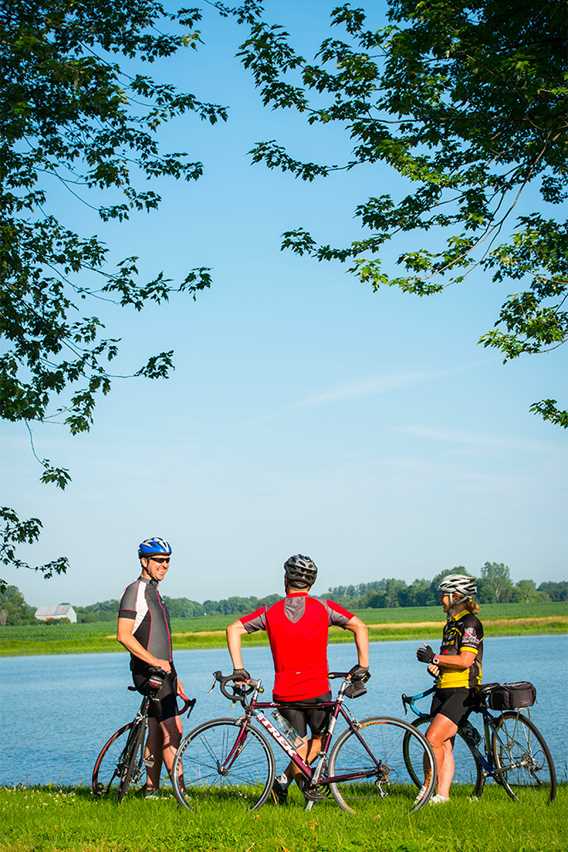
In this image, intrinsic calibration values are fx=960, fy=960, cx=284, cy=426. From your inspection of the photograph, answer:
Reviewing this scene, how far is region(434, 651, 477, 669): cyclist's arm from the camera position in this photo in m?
8.66

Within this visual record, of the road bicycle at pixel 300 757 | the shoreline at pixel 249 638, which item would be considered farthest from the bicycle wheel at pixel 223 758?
the shoreline at pixel 249 638

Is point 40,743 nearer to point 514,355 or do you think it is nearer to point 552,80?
point 514,355

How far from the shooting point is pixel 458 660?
8.67 metres

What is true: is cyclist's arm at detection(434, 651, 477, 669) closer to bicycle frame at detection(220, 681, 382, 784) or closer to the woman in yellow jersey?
the woman in yellow jersey

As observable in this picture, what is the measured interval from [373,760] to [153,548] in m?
2.73

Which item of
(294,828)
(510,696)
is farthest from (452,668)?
(294,828)

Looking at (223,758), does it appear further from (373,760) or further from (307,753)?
(373,760)

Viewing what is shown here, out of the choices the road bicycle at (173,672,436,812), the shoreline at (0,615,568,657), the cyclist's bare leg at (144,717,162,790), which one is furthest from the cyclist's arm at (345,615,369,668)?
the shoreline at (0,615,568,657)

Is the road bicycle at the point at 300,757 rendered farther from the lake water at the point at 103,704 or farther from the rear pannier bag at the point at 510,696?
the lake water at the point at 103,704

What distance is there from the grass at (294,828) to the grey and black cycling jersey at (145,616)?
132cm

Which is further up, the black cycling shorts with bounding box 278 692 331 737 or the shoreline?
the black cycling shorts with bounding box 278 692 331 737

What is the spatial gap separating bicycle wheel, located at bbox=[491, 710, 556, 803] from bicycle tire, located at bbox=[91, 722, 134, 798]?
3419 millimetres

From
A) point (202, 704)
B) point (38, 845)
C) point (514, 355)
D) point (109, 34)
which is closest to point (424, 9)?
point (514, 355)

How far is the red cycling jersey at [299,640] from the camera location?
827cm
